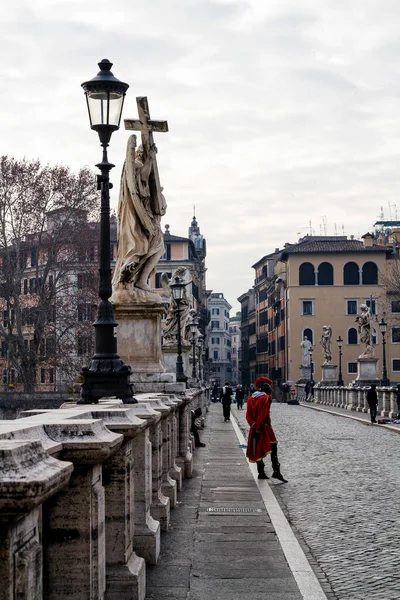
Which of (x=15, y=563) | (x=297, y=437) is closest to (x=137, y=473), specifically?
(x=15, y=563)

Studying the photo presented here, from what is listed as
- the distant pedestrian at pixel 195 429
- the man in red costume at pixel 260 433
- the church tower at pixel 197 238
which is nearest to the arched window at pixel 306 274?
the church tower at pixel 197 238

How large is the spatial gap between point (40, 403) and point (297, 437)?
22.5m

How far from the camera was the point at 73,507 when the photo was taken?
511 centimetres

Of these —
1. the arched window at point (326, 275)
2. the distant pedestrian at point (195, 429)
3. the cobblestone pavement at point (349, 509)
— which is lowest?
the cobblestone pavement at point (349, 509)

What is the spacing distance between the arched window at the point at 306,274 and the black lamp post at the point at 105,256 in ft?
297

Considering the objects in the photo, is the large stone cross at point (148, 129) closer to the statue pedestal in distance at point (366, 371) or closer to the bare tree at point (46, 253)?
the bare tree at point (46, 253)

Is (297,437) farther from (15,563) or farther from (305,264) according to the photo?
(305,264)

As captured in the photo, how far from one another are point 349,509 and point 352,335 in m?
87.9

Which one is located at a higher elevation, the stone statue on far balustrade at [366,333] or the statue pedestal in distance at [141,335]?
the stone statue on far balustrade at [366,333]

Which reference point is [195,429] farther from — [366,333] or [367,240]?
[367,240]

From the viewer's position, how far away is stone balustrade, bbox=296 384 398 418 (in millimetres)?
40562

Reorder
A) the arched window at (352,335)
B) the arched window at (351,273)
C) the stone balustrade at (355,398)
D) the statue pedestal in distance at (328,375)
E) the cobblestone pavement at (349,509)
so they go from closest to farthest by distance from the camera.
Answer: the cobblestone pavement at (349,509) < the stone balustrade at (355,398) < the statue pedestal in distance at (328,375) < the arched window at (352,335) < the arched window at (351,273)

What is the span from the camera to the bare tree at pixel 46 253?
162ft

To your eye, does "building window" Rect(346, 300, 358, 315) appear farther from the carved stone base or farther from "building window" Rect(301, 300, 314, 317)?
the carved stone base
